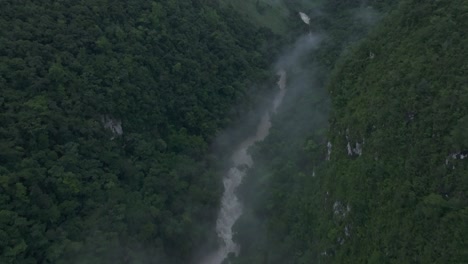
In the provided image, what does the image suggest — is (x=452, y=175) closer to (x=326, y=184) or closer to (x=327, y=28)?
(x=326, y=184)

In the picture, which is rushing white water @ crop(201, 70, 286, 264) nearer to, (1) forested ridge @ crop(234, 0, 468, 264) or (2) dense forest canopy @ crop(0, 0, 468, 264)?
(2) dense forest canopy @ crop(0, 0, 468, 264)

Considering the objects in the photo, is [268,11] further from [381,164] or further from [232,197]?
[381,164]

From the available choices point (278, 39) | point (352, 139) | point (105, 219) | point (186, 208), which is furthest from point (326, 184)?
point (278, 39)

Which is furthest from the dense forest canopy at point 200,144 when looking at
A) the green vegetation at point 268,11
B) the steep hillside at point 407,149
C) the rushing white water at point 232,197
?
the green vegetation at point 268,11

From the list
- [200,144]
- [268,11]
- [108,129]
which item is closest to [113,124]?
[108,129]

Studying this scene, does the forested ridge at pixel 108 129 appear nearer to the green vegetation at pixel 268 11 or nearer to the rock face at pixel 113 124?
the rock face at pixel 113 124

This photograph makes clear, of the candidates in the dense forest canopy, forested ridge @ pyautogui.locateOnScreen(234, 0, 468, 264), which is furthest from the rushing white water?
forested ridge @ pyautogui.locateOnScreen(234, 0, 468, 264)
